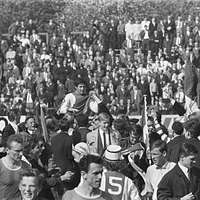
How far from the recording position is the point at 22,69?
3850 cm

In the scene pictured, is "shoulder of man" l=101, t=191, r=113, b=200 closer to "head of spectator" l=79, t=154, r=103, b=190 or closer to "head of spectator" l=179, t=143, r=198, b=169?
"head of spectator" l=79, t=154, r=103, b=190

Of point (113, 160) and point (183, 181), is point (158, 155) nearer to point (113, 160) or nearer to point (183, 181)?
point (113, 160)

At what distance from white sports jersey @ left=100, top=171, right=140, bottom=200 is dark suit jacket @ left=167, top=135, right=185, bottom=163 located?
A: 235 cm

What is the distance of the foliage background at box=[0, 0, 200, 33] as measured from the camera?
49356 millimetres

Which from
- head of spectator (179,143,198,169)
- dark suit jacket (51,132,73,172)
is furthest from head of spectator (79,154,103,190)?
dark suit jacket (51,132,73,172)

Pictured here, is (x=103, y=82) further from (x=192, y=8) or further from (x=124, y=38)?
(x=192, y=8)

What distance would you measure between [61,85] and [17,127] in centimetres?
1741

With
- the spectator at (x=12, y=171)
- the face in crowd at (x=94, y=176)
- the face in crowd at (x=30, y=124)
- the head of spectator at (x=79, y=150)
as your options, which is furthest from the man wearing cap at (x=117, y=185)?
the face in crowd at (x=30, y=124)

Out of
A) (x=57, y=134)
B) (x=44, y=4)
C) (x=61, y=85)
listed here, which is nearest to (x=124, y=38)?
(x=61, y=85)

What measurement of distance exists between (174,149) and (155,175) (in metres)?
1.40

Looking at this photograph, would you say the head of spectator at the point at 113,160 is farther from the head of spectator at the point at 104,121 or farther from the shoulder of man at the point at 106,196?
the head of spectator at the point at 104,121

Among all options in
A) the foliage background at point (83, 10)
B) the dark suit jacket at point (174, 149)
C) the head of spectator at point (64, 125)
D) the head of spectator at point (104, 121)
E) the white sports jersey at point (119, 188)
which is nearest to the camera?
the white sports jersey at point (119, 188)

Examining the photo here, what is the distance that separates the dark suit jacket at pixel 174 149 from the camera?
41.2 feet

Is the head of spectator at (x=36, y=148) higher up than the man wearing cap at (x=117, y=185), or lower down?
lower down
